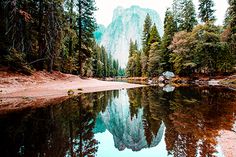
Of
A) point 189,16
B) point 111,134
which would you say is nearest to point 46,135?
point 111,134

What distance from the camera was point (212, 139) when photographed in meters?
5.50

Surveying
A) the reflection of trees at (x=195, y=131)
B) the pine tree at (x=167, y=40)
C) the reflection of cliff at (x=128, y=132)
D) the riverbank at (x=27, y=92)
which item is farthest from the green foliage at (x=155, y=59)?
the reflection of trees at (x=195, y=131)

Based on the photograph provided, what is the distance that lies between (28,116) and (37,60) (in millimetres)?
14201

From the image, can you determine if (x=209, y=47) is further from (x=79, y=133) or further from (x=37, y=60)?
(x=79, y=133)

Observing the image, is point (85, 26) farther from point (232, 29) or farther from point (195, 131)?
point (195, 131)

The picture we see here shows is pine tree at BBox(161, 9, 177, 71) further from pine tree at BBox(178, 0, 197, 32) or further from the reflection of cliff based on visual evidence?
the reflection of cliff

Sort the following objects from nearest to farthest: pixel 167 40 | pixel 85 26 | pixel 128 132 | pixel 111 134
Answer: pixel 111 134
pixel 128 132
pixel 85 26
pixel 167 40

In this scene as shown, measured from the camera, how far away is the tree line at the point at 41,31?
17984 mm

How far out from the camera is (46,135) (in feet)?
19.7

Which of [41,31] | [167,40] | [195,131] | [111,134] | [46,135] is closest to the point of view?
[46,135]

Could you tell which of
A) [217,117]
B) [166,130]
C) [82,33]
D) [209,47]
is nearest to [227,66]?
[209,47]

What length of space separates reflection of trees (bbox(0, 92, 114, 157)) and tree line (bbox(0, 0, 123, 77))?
1098 cm

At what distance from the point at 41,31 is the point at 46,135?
19.7m

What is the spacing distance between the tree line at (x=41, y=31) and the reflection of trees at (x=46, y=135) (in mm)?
10981
